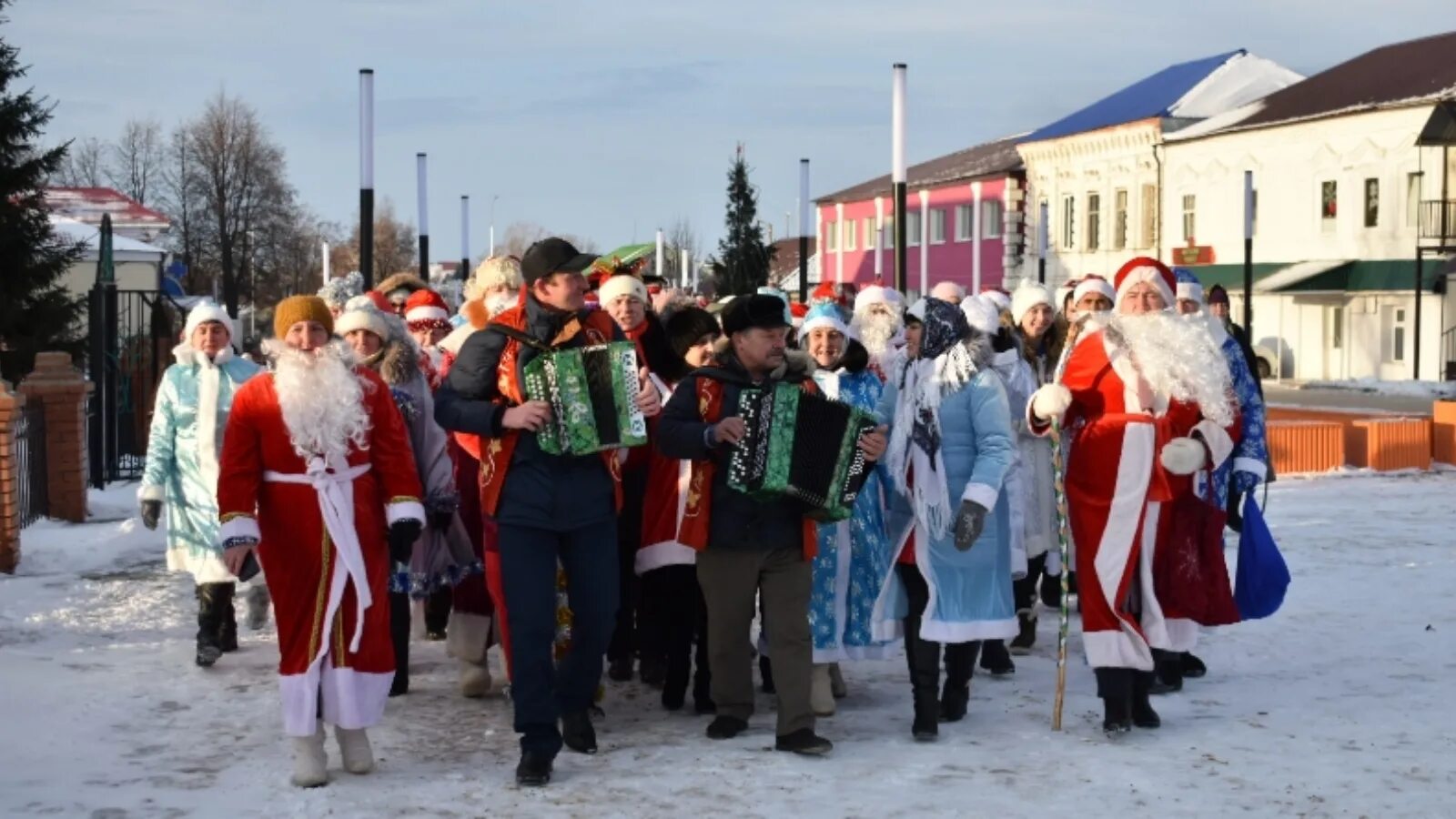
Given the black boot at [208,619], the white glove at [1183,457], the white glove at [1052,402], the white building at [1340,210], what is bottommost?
the black boot at [208,619]

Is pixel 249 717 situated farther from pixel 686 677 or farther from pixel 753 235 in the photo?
pixel 753 235

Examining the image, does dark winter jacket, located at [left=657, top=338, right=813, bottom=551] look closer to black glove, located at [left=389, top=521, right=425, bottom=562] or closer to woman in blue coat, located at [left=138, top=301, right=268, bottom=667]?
black glove, located at [left=389, top=521, right=425, bottom=562]

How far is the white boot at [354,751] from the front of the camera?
677cm

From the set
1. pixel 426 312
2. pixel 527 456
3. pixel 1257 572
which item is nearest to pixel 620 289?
pixel 426 312

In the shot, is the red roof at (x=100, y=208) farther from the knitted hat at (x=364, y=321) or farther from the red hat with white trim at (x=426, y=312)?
the knitted hat at (x=364, y=321)

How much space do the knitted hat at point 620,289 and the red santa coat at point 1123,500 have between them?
6.63ft

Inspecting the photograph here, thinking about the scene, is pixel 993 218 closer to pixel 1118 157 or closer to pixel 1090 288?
pixel 1118 157

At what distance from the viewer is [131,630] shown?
9.94m

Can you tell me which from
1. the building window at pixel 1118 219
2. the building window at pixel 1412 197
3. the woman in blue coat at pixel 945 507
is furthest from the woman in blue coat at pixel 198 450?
the building window at pixel 1118 219

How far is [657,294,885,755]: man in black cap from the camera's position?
23.3ft

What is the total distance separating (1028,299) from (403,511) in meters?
4.76

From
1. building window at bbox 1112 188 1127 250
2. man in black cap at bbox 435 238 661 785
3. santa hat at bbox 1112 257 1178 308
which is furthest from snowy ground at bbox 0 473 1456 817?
building window at bbox 1112 188 1127 250

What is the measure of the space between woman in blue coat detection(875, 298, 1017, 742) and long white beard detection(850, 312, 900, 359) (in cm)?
133

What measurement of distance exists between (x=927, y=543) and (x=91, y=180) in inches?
3362
